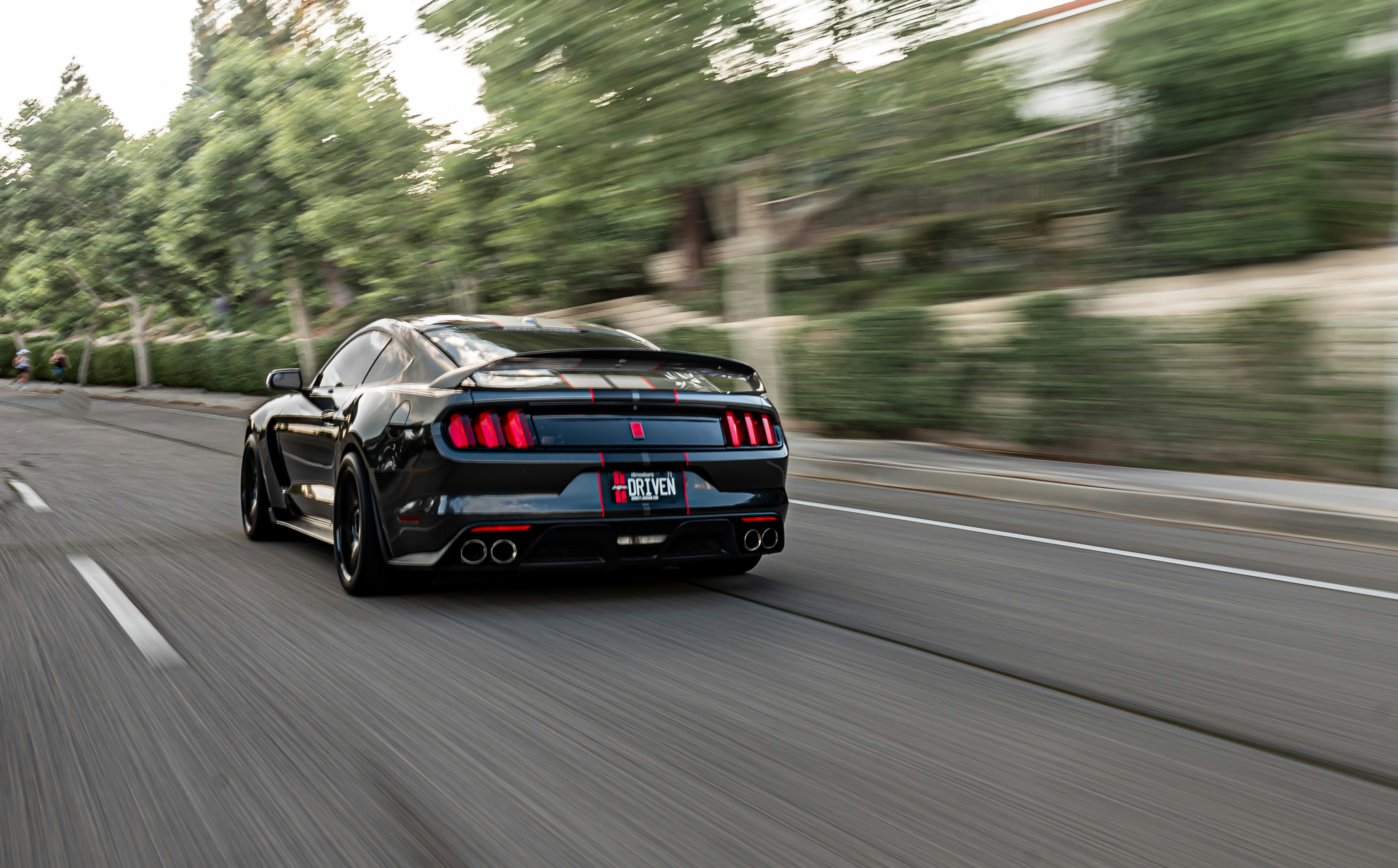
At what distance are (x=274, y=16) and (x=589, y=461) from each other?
4391cm

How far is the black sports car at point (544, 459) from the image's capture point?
544 cm

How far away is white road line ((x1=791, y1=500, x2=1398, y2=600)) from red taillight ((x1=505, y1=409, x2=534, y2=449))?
13.0 ft

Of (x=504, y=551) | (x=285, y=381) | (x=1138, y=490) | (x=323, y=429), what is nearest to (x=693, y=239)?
(x=1138, y=490)

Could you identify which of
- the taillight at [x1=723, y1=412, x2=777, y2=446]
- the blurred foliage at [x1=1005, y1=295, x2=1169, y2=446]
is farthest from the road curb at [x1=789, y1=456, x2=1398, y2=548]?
the taillight at [x1=723, y1=412, x2=777, y2=446]

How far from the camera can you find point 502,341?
240 inches

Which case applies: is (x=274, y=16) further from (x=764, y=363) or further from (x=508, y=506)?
(x=508, y=506)

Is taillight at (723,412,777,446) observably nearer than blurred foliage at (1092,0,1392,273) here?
Yes

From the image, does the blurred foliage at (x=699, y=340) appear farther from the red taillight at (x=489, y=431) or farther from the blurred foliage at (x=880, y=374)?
the red taillight at (x=489, y=431)

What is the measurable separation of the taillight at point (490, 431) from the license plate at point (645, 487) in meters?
0.42

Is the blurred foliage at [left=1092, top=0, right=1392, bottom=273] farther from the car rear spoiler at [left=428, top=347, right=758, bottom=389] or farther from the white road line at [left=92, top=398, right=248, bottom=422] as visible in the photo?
the white road line at [left=92, top=398, right=248, bottom=422]

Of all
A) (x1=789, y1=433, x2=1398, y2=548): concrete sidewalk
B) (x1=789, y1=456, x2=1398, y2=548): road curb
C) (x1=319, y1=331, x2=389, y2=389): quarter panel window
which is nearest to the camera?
(x1=319, y1=331, x2=389, y2=389): quarter panel window

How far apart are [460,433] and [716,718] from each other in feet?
6.68

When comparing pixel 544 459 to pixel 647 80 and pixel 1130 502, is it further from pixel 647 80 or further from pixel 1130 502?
pixel 647 80

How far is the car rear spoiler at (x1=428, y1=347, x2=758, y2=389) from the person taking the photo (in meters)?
5.59
